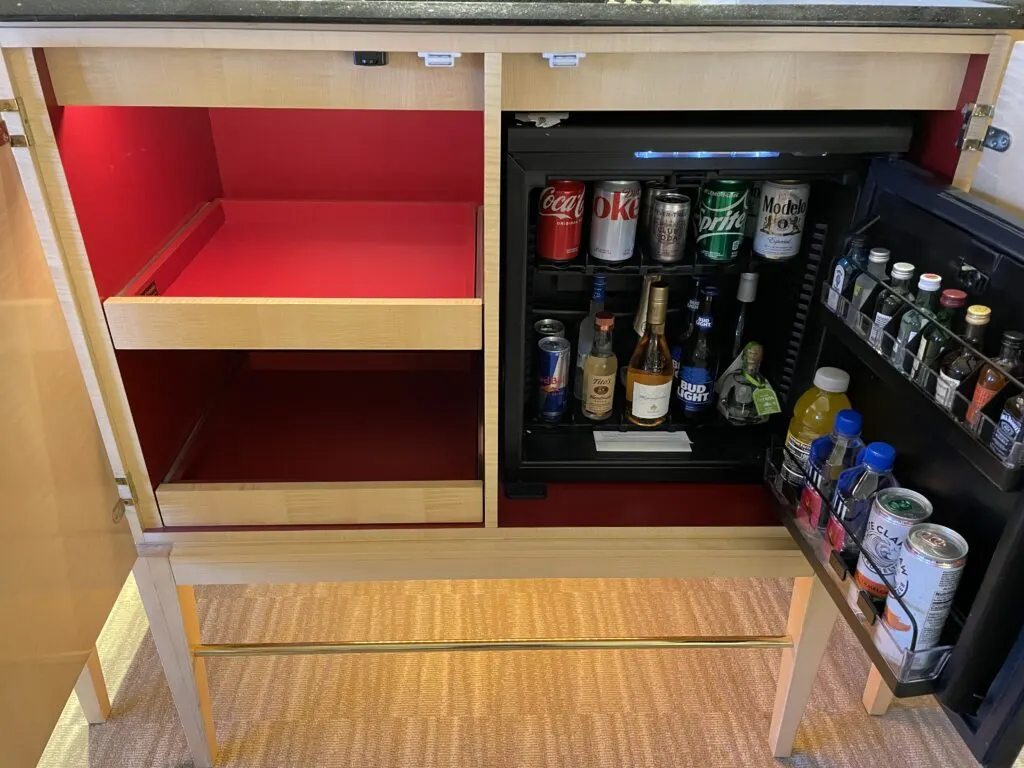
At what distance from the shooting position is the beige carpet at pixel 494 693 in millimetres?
1643

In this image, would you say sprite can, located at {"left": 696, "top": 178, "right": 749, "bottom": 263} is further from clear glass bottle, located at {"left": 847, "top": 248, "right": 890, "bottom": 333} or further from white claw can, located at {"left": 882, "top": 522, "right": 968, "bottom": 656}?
white claw can, located at {"left": 882, "top": 522, "right": 968, "bottom": 656}

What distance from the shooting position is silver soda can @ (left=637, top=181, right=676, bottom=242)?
126cm

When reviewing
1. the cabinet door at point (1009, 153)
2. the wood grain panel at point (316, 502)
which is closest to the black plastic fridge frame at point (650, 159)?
the cabinet door at point (1009, 153)

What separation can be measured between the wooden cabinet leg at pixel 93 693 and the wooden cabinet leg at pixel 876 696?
1.65m

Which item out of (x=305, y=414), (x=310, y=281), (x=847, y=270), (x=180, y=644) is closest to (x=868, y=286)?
(x=847, y=270)

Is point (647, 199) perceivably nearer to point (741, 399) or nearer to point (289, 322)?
point (741, 399)

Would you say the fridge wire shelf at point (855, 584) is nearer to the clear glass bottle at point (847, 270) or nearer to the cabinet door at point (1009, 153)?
the clear glass bottle at point (847, 270)

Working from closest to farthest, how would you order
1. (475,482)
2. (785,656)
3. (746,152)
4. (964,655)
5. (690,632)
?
(964,655) → (746,152) → (475,482) → (785,656) → (690,632)

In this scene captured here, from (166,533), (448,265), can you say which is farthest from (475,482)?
(166,533)

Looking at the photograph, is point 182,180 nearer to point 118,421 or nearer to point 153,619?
point 118,421

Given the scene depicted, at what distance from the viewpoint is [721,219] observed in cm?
123

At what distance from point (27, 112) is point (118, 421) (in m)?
0.45

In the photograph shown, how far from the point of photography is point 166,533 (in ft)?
4.24

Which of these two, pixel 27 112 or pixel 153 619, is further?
pixel 153 619
